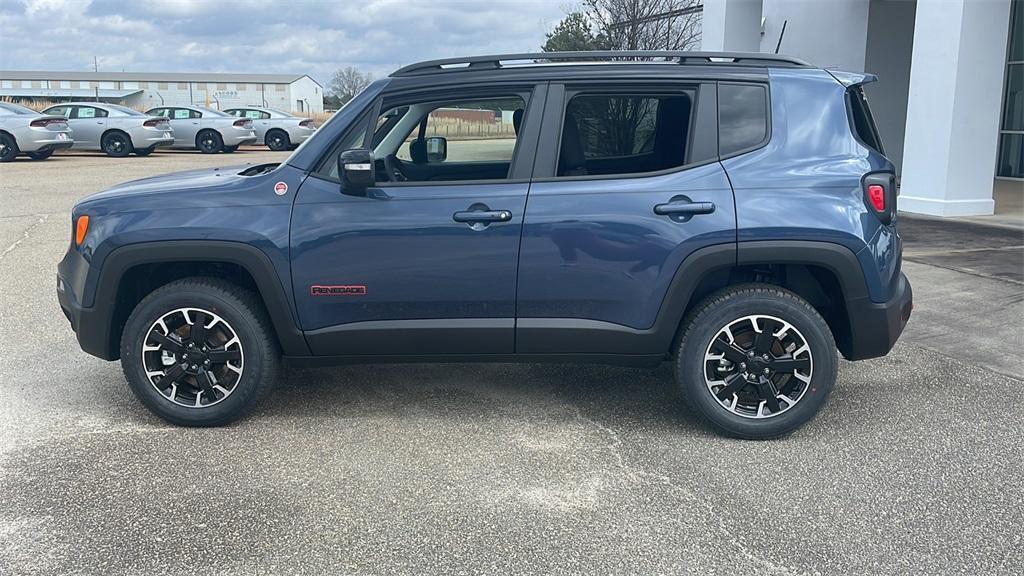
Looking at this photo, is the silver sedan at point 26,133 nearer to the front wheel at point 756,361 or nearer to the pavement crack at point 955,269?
the pavement crack at point 955,269

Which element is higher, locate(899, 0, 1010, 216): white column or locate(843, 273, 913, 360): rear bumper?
locate(899, 0, 1010, 216): white column

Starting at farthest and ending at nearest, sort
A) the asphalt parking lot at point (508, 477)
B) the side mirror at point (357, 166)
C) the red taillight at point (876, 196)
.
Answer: the red taillight at point (876, 196), the side mirror at point (357, 166), the asphalt parking lot at point (508, 477)

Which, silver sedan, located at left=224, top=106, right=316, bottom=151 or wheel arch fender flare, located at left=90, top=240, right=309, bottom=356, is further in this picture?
silver sedan, located at left=224, top=106, right=316, bottom=151

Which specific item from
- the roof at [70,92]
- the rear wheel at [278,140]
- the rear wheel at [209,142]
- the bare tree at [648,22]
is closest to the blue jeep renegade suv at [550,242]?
the bare tree at [648,22]

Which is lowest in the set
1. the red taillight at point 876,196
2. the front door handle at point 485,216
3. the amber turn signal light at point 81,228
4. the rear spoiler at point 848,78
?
Answer: the amber turn signal light at point 81,228

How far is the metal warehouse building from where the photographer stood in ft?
277

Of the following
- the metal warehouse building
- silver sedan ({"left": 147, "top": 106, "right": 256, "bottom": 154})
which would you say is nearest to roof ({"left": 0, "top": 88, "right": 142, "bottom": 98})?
the metal warehouse building

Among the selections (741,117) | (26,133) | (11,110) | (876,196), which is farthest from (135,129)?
(876,196)

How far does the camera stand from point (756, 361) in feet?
13.7

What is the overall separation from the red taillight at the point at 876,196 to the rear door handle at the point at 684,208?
2.41 feet

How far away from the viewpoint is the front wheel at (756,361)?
13.6 ft

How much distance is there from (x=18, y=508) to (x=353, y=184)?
194 centimetres

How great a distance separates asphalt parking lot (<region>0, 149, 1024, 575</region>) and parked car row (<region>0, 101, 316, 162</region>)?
17.2 m

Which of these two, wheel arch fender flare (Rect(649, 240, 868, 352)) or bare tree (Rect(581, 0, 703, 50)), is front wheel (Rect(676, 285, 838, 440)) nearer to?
wheel arch fender flare (Rect(649, 240, 868, 352))
